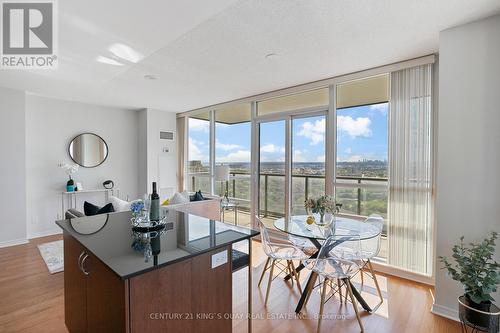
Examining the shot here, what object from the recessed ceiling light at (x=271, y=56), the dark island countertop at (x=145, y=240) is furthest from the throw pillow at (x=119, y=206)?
the recessed ceiling light at (x=271, y=56)

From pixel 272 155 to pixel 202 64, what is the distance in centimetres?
204

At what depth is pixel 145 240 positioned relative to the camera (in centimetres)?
157

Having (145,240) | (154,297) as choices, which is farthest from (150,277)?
(145,240)

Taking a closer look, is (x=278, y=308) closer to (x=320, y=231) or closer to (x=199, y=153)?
(x=320, y=231)

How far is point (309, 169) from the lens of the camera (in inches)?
160

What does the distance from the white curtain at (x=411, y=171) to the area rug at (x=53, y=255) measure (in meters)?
4.33

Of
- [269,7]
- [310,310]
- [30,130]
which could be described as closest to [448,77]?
[269,7]

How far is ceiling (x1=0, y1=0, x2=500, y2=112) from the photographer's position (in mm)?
1979

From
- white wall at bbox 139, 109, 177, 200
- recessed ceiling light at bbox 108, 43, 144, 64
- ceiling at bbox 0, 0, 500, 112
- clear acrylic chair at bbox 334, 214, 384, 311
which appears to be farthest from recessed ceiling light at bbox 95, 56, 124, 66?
clear acrylic chair at bbox 334, 214, 384, 311

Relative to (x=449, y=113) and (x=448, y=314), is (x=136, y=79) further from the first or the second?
(x=448, y=314)

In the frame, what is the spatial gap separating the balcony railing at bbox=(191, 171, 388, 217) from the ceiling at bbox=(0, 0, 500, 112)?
61.4 inches

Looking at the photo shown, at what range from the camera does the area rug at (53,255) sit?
3.25m

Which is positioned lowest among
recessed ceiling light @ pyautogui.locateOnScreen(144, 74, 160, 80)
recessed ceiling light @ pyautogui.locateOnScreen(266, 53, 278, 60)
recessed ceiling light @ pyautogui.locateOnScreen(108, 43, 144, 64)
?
recessed ceiling light @ pyautogui.locateOnScreen(108, 43, 144, 64)

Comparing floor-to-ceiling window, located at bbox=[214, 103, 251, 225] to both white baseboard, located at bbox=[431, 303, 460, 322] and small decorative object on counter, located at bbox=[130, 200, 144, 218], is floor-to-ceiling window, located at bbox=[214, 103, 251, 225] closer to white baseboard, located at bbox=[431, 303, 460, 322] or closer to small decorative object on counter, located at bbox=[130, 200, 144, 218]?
small decorative object on counter, located at bbox=[130, 200, 144, 218]
